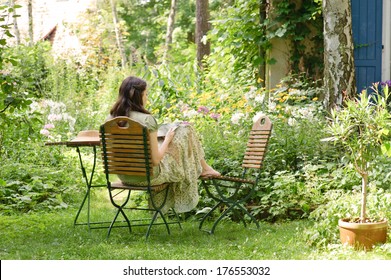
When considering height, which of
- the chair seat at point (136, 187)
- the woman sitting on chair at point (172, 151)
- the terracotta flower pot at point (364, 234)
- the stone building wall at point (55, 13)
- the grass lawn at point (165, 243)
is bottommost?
the grass lawn at point (165, 243)

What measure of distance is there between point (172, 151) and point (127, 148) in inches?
15.5

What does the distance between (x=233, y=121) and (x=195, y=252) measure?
2941 millimetres

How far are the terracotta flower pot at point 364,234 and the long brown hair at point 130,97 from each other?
5.94 feet

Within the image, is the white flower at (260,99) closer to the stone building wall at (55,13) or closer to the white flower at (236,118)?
the white flower at (236,118)

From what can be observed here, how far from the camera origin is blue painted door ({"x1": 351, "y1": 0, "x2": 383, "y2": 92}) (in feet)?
35.4

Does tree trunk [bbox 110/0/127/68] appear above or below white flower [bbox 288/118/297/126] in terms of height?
above

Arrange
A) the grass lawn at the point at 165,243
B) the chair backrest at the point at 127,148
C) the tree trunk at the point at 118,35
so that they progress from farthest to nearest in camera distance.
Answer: the tree trunk at the point at 118,35
the chair backrest at the point at 127,148
the grass lawn at the point at 165,243

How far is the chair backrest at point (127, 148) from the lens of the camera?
5672 millimetres

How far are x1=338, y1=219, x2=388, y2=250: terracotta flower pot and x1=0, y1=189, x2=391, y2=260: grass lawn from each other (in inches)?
2.6

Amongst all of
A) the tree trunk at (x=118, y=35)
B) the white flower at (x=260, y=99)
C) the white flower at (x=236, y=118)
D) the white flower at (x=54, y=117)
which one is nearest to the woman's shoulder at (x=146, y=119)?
the white flower at (x=236, y=118)

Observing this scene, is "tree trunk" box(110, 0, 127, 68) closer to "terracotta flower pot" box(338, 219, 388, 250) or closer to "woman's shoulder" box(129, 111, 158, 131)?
"woman's shoulder" box(129, 111, 158, 131)

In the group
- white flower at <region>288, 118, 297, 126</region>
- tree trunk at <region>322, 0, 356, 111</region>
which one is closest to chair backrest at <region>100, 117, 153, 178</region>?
white flower at <region>288, 118, 297, 126</region>

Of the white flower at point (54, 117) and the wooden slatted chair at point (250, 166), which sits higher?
the white flower at point (54, 117)

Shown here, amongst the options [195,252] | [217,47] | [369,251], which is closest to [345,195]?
[369,251]
